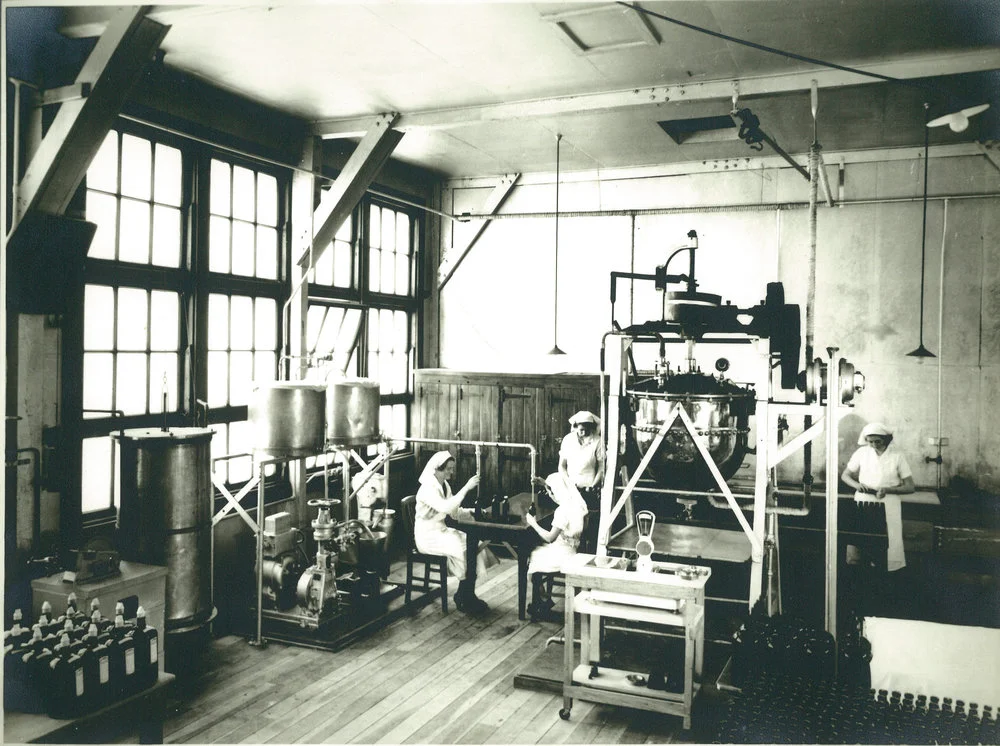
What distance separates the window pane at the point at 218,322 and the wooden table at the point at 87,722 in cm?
366

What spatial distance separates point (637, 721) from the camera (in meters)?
4.84

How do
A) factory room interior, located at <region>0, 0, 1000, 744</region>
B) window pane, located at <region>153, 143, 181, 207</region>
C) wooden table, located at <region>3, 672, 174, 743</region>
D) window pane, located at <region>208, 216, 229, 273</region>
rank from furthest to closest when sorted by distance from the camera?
window pane, located at <region>208, 216, 229, 273</region> → window pane, located at <region>153, 143, 181, 207</region> → factory room interior, located at <region>0, 0, 1000, 744</region> → wooden table, located at <region>3, 672, 174, 743</region>

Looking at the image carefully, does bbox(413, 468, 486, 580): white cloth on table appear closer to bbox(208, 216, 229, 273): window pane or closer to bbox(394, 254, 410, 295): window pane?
bbox(208, 216, 229, 273): window pane

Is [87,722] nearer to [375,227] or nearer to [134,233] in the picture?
[134,233]

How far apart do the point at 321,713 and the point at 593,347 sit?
5.76m

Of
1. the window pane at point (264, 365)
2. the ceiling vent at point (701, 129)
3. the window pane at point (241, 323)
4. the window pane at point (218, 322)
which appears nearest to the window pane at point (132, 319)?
the window pane at point (218, 322)

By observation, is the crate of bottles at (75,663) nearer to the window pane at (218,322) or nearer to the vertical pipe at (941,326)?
the window pane at (218,322)

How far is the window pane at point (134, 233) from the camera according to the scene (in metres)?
5.74

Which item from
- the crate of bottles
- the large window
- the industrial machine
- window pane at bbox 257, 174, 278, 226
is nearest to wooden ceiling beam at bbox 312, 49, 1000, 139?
window pane at bbox 257, 174, 278, 226

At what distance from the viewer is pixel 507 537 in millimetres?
6570

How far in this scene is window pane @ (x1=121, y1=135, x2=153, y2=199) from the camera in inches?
226

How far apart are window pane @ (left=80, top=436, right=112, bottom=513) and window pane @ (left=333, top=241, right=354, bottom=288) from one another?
3.17 m

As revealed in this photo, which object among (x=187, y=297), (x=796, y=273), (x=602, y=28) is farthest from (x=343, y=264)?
(x=796, y=273)

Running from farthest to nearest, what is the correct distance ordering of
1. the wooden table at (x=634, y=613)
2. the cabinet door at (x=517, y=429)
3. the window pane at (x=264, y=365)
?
the cabinet door at (x=517, y=429), the window pane at (x=264, y=365), the wooden table at (x=634, y=613)
